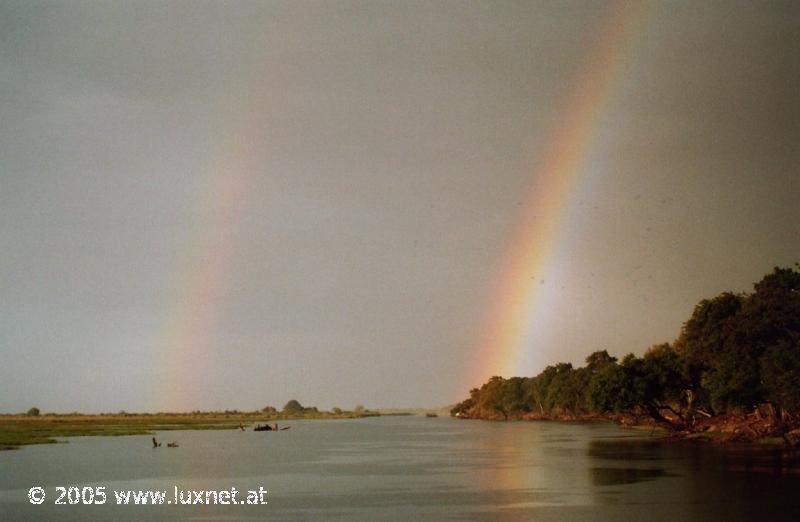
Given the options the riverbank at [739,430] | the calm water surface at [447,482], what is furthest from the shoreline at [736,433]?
the calm water surface at [447,482]

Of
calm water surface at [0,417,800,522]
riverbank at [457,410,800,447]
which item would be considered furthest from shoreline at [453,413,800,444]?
calm water surface at [0,417,800,522]

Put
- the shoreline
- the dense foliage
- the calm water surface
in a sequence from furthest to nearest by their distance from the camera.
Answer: the shoreline → the dense foliage → the calm water surface

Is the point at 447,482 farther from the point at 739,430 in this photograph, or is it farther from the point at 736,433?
the point at 739,430

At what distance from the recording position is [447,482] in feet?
143

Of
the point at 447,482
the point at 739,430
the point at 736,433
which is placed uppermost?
the point at 739,430

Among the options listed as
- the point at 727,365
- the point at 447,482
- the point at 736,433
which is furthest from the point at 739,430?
the point at 447,482

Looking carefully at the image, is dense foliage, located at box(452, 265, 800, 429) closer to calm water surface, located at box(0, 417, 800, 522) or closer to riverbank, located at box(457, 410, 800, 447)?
riverbank, located at box(457, 410, 800, 447)

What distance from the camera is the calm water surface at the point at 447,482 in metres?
31.9

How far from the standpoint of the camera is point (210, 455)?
230ft

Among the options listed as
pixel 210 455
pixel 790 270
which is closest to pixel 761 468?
pixel 790 270

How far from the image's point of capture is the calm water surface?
105 feet

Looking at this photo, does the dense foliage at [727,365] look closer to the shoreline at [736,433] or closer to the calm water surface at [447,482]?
the shoreline at [736,433]

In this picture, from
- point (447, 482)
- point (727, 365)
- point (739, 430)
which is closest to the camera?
point (447, 482)

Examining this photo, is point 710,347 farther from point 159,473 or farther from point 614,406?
point 159,473
